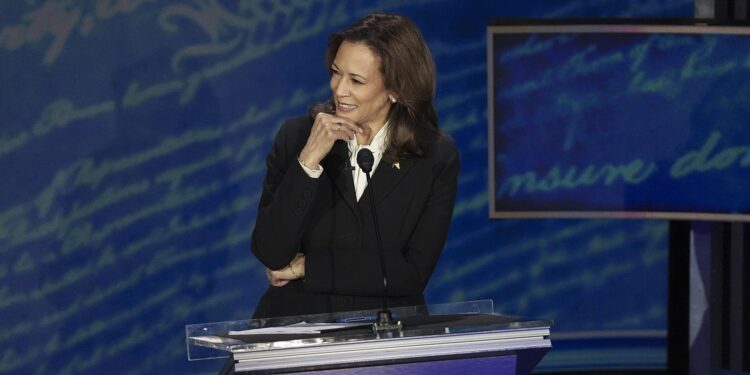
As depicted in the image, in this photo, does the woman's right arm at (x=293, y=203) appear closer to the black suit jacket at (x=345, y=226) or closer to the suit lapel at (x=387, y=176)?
the black suit jacket at (x=345, y=226)

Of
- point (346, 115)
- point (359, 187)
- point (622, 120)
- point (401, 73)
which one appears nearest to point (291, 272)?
point (359, 187)

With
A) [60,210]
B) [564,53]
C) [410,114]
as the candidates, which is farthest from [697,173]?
[60,210]

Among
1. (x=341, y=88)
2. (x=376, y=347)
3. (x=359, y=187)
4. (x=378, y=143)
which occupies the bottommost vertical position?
(x=376, y=347)

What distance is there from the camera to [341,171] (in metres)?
2.96

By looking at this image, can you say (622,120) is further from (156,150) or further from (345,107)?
(345,107)

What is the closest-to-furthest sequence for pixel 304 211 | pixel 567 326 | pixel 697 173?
pixel 304 211 → pixel 697 173 → pixel 567 326

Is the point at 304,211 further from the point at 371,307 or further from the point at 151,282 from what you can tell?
the point at 151,282

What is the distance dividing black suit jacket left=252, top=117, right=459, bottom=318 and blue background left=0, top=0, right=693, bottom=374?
7.05 ft

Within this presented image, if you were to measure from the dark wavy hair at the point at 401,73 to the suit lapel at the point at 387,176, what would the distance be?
21 millimetres

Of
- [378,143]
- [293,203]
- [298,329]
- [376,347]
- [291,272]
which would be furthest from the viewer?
[378,143]

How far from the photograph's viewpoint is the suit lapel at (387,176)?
2977 millimetres

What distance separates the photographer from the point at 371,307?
9.52ft

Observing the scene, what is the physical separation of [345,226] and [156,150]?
2358 mm

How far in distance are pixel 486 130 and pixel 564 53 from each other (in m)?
0.70
